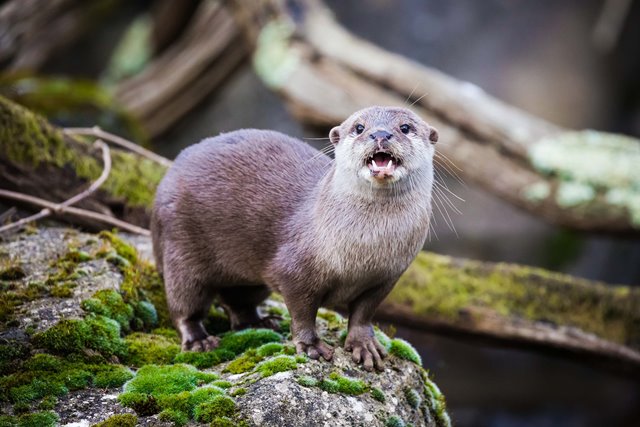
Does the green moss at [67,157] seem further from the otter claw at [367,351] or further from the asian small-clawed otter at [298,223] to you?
the otter claw at [367,351]

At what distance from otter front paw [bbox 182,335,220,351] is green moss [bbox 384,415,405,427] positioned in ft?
3.51

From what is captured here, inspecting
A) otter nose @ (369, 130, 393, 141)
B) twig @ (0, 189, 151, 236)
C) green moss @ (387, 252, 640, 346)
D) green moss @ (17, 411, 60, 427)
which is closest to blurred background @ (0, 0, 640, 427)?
green moss @ (387, 252, 640, 346)

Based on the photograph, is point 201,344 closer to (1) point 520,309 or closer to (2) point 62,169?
(2) point 62,169

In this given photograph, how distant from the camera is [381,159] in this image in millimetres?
3520

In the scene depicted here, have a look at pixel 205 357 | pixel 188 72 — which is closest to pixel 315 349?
pixel 205 357

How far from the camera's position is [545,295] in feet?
20.2

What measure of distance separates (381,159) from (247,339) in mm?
1212

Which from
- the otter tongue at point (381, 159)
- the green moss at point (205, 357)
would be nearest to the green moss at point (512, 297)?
the green moss at point (205, 357)

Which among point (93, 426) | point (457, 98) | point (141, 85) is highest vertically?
point (457, 98)

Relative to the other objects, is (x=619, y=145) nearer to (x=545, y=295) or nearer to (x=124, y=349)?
(x=545, y=295)

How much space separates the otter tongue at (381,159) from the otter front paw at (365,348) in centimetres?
90

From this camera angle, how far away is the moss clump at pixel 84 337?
3.54 metres

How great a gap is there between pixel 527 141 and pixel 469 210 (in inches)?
165

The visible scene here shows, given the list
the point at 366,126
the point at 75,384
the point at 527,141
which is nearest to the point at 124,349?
the point at 75,384
